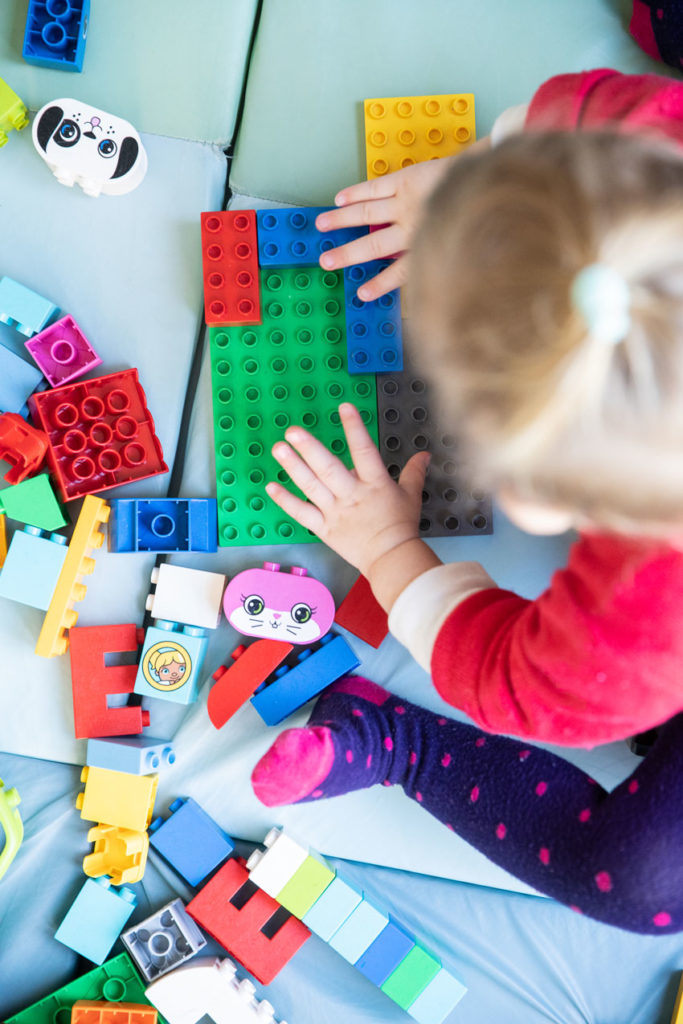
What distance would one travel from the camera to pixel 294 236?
0.77 m

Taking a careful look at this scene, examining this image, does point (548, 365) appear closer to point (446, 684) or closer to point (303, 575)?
point (446, 684)

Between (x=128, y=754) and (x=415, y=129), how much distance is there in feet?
2.13

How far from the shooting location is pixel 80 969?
78 centimetres

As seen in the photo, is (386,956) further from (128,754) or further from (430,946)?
(128,754)

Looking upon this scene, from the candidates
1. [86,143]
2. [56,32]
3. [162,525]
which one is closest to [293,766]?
[162,525]

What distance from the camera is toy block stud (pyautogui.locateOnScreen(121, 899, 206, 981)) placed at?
0.75 meters

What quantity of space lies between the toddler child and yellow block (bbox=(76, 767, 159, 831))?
0.44 feet

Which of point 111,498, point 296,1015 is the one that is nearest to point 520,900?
point 296,1015

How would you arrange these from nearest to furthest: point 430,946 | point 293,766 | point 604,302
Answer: point 604,302
point 293,766
point 430,946

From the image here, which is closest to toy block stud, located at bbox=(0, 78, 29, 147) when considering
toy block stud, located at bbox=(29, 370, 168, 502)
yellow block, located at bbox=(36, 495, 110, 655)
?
toy block stud, located at bbox=(29, 370, 168, 502)

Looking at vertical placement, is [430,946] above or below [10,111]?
below

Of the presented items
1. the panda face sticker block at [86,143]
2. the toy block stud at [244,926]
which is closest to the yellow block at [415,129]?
the panda face sticker block at [86,143]

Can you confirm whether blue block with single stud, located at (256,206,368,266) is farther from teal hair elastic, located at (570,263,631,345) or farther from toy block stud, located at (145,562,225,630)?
teal hair elastic, located at (570,263,631,345)

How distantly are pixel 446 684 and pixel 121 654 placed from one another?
0.34 meters
